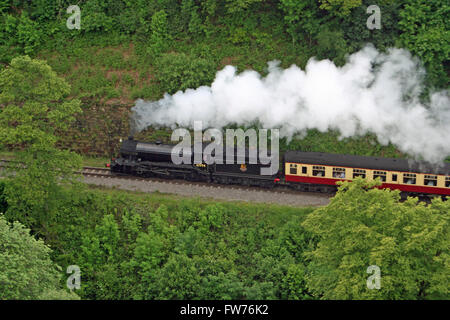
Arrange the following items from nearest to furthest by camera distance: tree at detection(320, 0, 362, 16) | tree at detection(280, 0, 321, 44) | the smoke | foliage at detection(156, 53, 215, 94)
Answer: the smoke < tree at detection(320, 0, 362, 16) < foliage at detection(156, 53, 215, 94) < tree at detection(280, 0, 321, 44)

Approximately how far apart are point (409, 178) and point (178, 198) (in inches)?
688

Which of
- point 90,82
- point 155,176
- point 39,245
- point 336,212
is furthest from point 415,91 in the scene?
point 39,245

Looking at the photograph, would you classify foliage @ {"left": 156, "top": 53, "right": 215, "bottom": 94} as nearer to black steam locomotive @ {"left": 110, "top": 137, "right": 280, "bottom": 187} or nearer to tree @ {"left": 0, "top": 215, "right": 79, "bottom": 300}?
black steam locomotive @ {"left": 110, "top": 137, "right": 280, "bottom": 187}

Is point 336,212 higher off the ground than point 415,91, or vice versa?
point 415,91

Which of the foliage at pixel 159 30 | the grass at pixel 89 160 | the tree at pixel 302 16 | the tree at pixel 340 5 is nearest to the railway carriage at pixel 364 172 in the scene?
the tree at pixel 302 16

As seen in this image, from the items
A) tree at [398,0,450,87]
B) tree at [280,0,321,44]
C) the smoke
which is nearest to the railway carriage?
the smoke

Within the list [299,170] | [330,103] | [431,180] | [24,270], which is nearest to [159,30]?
[330,103]

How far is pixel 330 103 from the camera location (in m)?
46.4

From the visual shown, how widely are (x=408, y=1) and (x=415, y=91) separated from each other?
7680 millimetres

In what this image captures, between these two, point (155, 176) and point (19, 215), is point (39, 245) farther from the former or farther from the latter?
point (155, 176)

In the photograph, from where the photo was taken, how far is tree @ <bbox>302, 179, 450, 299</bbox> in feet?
96.0

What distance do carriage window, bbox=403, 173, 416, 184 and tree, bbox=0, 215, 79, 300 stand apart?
25.0m

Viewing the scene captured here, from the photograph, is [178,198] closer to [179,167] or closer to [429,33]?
[179,167]

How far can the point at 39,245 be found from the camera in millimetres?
34969
